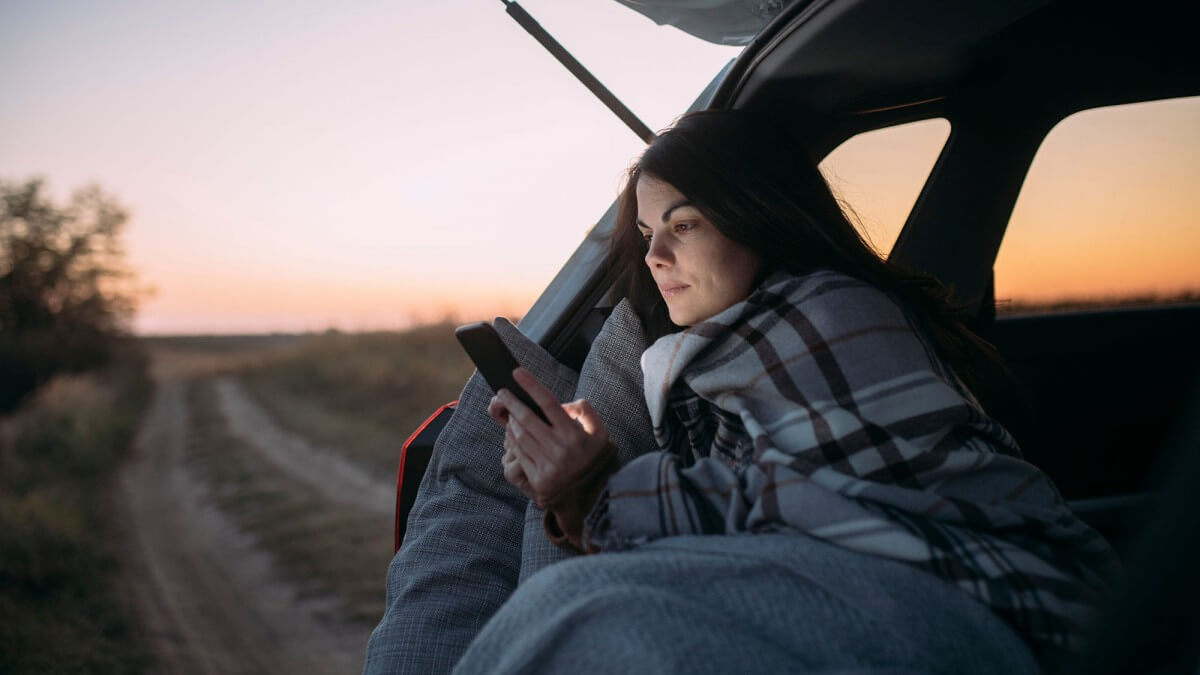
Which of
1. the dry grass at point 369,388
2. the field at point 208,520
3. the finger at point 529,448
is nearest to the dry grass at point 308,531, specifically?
the field at point 208,520

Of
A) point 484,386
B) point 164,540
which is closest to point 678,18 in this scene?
point 484,386

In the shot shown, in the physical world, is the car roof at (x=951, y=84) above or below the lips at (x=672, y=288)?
above

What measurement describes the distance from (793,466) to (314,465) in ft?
21.3

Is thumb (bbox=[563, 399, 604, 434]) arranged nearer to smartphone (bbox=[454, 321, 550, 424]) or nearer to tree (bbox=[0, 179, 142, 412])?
smartphone (bbox=[454, 321, 550, 424])

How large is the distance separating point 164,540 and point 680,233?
523cm

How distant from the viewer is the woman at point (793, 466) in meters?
→ 1.08

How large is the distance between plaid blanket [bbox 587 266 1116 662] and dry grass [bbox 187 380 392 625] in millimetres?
3040

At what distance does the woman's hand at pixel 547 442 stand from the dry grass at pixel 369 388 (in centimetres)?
529

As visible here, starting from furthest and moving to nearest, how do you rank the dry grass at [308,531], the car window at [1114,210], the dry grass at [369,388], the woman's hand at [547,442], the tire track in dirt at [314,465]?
the dry grass at [369,388], the tire track in dirt at [314,465], the dry grass at [308,531], the car window at [1114,210], the woman's hand at [547,442]

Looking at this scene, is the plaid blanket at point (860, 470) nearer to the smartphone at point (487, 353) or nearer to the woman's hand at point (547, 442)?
the woman's hand at point (547, 442)

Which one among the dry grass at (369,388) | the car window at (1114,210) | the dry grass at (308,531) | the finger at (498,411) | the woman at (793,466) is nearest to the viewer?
the woman at (793,466)

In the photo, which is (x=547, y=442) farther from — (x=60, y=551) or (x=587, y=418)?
(x=60, y=551)

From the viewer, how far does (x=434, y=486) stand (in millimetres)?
1858

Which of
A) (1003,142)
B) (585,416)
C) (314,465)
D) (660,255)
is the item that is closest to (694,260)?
(660,255)
